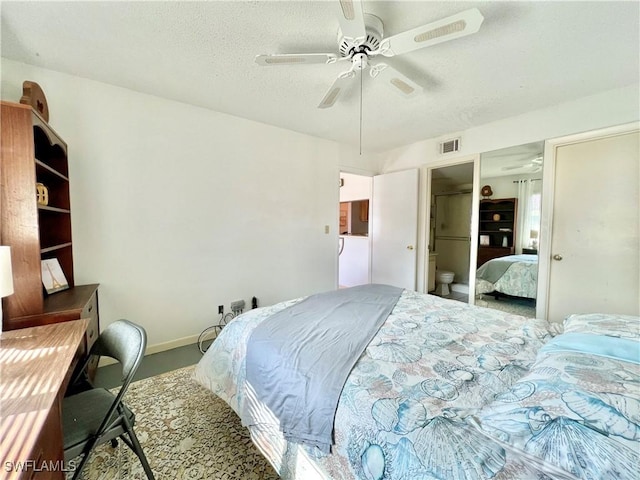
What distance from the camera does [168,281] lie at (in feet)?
8.71

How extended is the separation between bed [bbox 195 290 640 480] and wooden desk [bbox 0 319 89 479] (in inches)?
29.9

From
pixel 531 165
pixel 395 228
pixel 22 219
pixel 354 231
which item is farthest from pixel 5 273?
pixel 354 231

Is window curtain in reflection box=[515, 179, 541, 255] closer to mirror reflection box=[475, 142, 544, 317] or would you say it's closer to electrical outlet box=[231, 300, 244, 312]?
mirror reflection box=[475, 142, 544, 317]

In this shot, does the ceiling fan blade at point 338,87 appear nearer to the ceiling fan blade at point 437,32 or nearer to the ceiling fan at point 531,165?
the ceiling fan blade at point 437,32

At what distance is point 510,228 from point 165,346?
3980 millimetres

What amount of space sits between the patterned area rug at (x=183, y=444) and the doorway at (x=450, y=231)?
3.15 metres

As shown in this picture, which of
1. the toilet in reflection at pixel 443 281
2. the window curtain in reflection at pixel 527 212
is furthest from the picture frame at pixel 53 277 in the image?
the toilet in reflection at pixel 443 281

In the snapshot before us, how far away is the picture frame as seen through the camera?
192cm

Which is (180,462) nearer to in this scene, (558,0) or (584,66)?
(558,0)

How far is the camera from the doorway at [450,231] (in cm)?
378

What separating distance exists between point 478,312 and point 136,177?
308 centimetres

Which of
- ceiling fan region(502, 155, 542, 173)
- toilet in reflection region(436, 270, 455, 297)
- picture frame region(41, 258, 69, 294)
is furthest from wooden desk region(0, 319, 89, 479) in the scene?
toilet in reflection region(436, 270, 455, 297)

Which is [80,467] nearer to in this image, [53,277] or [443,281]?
[53,277]

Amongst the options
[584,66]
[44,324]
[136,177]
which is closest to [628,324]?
[584,66]
